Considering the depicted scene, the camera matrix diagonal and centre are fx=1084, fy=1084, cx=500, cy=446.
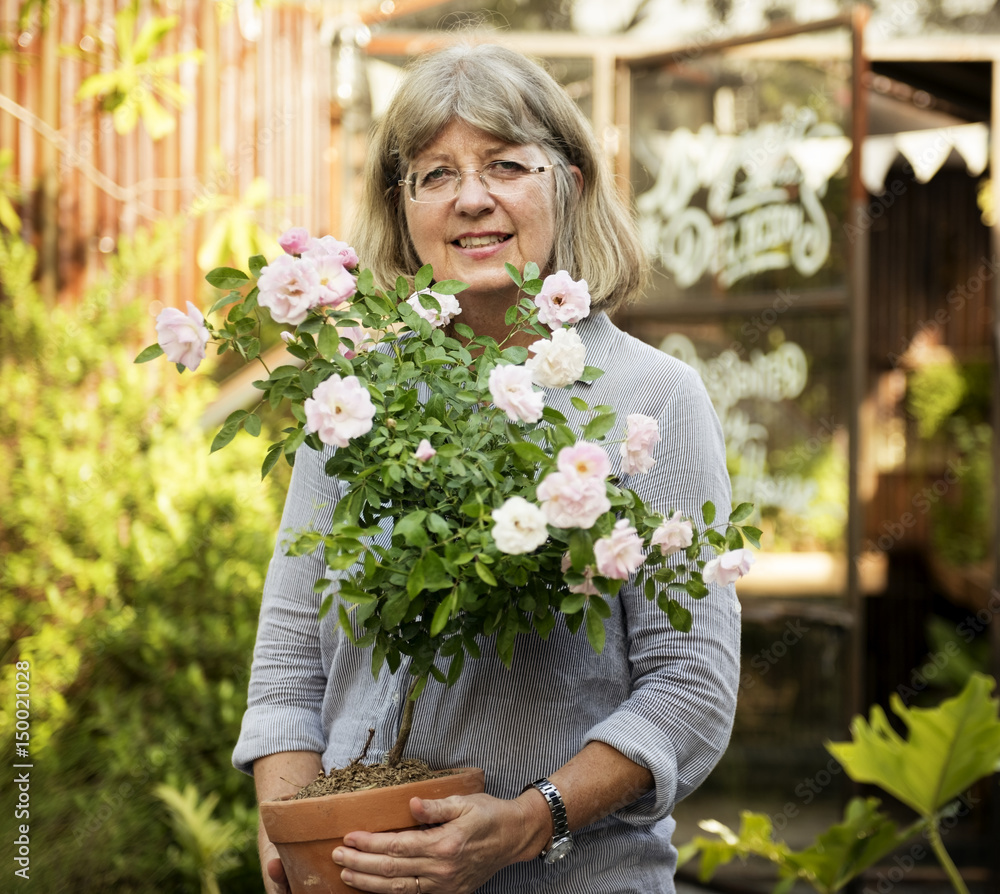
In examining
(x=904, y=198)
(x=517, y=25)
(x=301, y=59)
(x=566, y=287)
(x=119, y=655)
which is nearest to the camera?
(x=566, y=287)

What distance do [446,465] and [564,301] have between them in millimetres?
248

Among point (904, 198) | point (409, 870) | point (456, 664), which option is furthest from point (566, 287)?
point (904, 198)

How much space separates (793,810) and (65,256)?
3273 millimetres

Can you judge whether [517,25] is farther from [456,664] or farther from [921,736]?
[456,664]

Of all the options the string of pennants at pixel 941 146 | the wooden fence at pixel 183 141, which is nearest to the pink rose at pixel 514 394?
the wooden fence at pixel 183 141

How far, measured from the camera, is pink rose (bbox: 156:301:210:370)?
1.14 meters

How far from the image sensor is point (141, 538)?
312 centimetres

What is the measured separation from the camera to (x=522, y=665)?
1.36 m

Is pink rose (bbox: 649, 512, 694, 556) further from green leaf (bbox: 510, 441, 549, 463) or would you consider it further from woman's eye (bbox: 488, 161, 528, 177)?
woman's eye (bbox: 488, 161, 528, 177)

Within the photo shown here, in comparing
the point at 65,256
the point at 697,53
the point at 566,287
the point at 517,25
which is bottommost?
the point at 566,287

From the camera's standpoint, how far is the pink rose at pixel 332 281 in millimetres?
1115

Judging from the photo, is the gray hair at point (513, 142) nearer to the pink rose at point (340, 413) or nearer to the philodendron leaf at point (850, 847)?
the pink rose at point (340, 413)

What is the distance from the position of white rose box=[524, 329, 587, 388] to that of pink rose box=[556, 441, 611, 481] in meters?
0.13

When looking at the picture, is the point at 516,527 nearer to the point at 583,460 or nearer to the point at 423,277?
the point at 583,460
